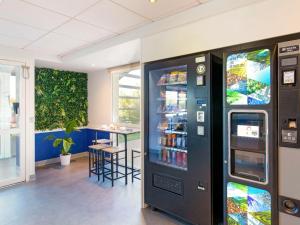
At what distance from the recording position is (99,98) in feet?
19.0

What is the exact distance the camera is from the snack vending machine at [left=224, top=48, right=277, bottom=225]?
186cm

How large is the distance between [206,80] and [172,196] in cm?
149

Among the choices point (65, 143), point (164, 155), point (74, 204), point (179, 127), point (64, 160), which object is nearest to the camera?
point (179, 127)

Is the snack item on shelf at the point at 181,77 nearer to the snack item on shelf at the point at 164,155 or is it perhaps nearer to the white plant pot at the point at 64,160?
the snack item on shelf at the point at 164,155

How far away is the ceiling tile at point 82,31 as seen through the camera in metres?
2.96

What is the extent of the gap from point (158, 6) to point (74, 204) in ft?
9.75

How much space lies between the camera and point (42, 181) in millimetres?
4168

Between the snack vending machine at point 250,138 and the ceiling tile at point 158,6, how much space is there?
86 centimetres

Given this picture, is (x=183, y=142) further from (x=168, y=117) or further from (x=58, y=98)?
(x=58, y=98)

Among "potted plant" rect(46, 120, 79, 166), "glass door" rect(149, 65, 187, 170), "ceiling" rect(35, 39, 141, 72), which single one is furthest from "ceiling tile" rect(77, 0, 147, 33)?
"potted plant" rect(46, 120, 79, 166)

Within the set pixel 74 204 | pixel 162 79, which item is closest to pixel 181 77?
pixel 162 79

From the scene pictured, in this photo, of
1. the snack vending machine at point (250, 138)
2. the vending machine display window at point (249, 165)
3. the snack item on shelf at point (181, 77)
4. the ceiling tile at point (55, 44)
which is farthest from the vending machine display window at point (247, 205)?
the ceiling tile at point (55, 44)

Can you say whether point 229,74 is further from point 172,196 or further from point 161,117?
point 172,196

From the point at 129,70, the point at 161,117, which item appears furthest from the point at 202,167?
the point at 129,70
